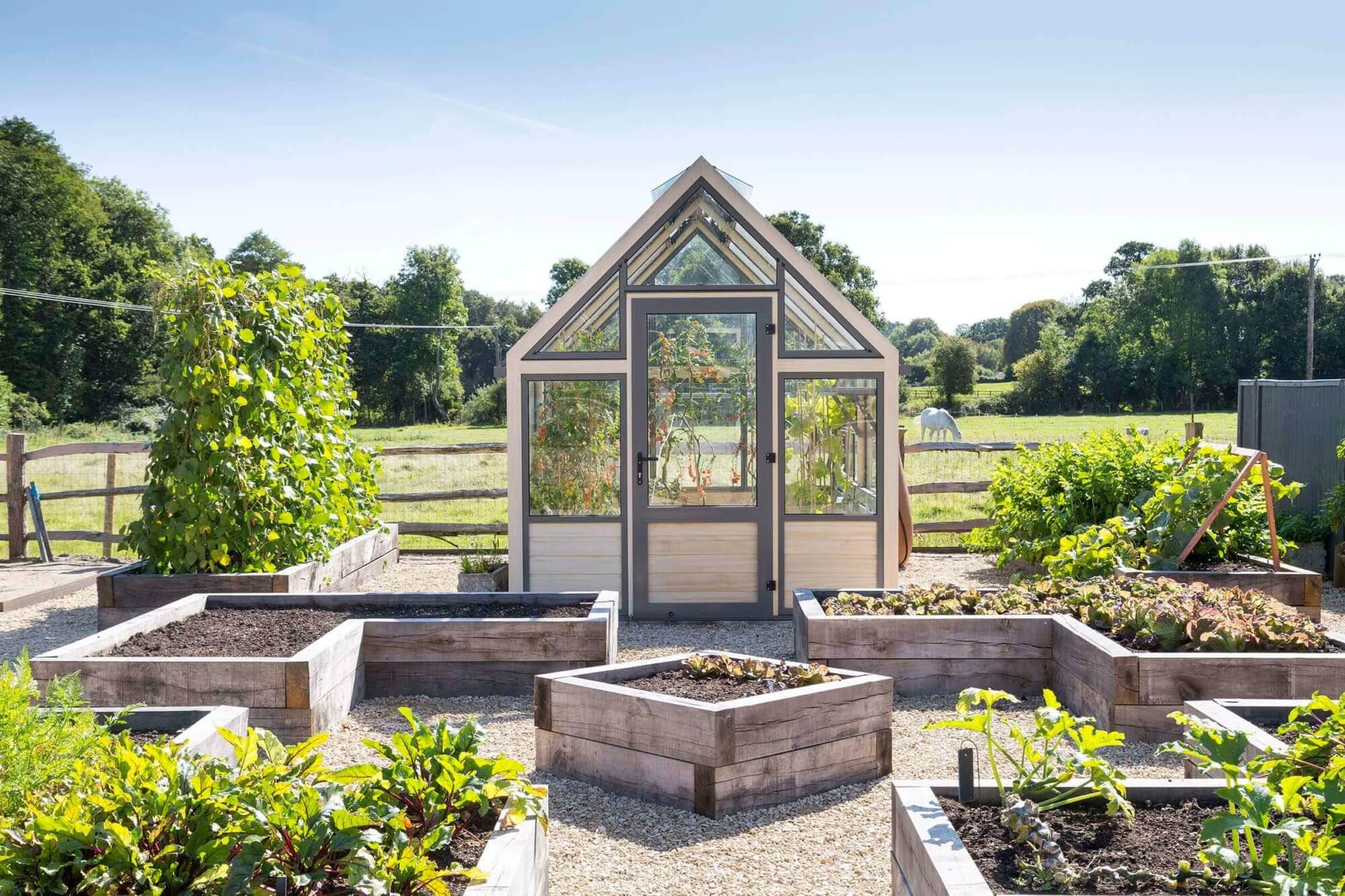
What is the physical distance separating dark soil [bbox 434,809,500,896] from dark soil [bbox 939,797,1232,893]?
1.34 metres

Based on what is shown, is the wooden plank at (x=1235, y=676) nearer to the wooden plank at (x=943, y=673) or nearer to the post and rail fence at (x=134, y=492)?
the wooden plank at (x=943, y=673)

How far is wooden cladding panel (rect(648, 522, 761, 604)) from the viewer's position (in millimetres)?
8797

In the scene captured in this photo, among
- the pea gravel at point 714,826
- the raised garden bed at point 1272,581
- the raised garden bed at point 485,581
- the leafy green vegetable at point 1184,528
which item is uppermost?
the leafy green vegetable at point 1184,528

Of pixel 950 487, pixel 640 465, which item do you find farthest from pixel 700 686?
pixel 950 487

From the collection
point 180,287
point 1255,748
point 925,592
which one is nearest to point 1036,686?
point 925,592

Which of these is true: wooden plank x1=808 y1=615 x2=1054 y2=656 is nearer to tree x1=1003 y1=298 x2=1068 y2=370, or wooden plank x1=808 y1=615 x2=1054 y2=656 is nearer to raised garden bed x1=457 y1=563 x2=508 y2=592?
raised garden bed x1=457 y1=563 x2=508 y2=592

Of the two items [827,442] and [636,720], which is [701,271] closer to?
[827,442]

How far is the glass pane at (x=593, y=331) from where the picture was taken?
8922 millimetres

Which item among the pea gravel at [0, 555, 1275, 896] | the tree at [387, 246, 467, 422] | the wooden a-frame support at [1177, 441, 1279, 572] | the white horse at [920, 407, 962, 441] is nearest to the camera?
the pea gravel at [0, 555, 1275, 896]

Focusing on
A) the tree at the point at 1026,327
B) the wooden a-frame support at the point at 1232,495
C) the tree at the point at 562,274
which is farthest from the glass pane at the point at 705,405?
the tree at the point at 1026,327

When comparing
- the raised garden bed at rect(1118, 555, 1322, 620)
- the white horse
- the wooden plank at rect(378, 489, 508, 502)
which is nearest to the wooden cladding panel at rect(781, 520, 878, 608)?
the raised garden bed at rect(1118, 555, 1322, 620)

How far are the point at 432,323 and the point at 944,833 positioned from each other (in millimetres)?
51898

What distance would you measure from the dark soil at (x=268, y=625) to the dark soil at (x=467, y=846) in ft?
9.20

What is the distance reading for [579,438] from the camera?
8961 mm
